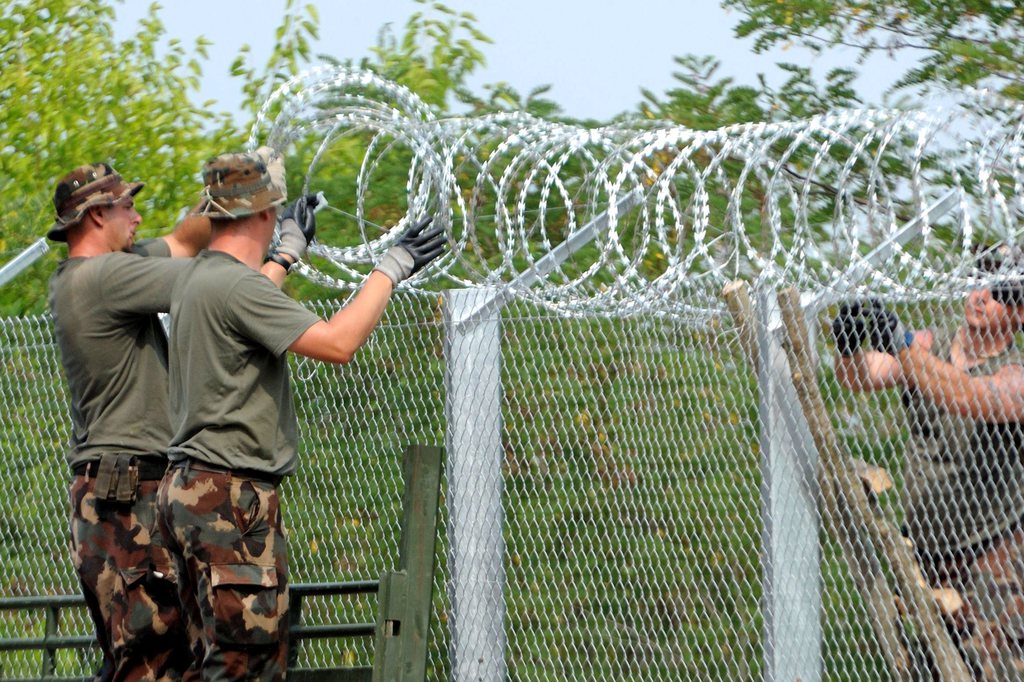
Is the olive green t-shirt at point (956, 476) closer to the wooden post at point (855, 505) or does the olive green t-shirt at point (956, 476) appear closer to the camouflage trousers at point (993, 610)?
the camouflage trousers at point (993, 610)

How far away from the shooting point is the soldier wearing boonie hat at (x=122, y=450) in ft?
15.6

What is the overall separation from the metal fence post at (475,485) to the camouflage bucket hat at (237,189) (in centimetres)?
110

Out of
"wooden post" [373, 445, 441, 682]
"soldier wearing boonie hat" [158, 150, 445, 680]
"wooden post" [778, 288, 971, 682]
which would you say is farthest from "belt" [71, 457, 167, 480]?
"wooden post" [778, 288, 971, 682]

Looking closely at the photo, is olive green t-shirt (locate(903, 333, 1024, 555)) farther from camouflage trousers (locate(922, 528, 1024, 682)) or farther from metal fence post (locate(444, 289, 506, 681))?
metal fence post (locate(444, 289, 506, 681))

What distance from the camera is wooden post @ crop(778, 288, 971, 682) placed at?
4781mm

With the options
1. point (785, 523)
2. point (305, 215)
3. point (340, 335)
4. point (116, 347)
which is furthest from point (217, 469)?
point (785, 523)

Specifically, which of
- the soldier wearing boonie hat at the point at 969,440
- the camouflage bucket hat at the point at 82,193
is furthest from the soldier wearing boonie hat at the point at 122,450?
the soldier wearing boonie hat at the point at 969,440

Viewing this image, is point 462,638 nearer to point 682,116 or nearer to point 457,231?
point 457,231

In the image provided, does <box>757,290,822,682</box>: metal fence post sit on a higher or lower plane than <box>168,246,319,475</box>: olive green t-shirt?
lower

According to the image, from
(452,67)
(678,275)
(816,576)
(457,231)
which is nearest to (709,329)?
(678,275)

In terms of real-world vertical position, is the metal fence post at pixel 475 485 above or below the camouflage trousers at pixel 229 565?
below

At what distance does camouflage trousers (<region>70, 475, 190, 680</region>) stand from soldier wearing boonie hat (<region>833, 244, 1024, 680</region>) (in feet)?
7.68

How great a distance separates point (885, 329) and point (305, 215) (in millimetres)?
1958

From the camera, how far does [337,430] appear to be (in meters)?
5.79
